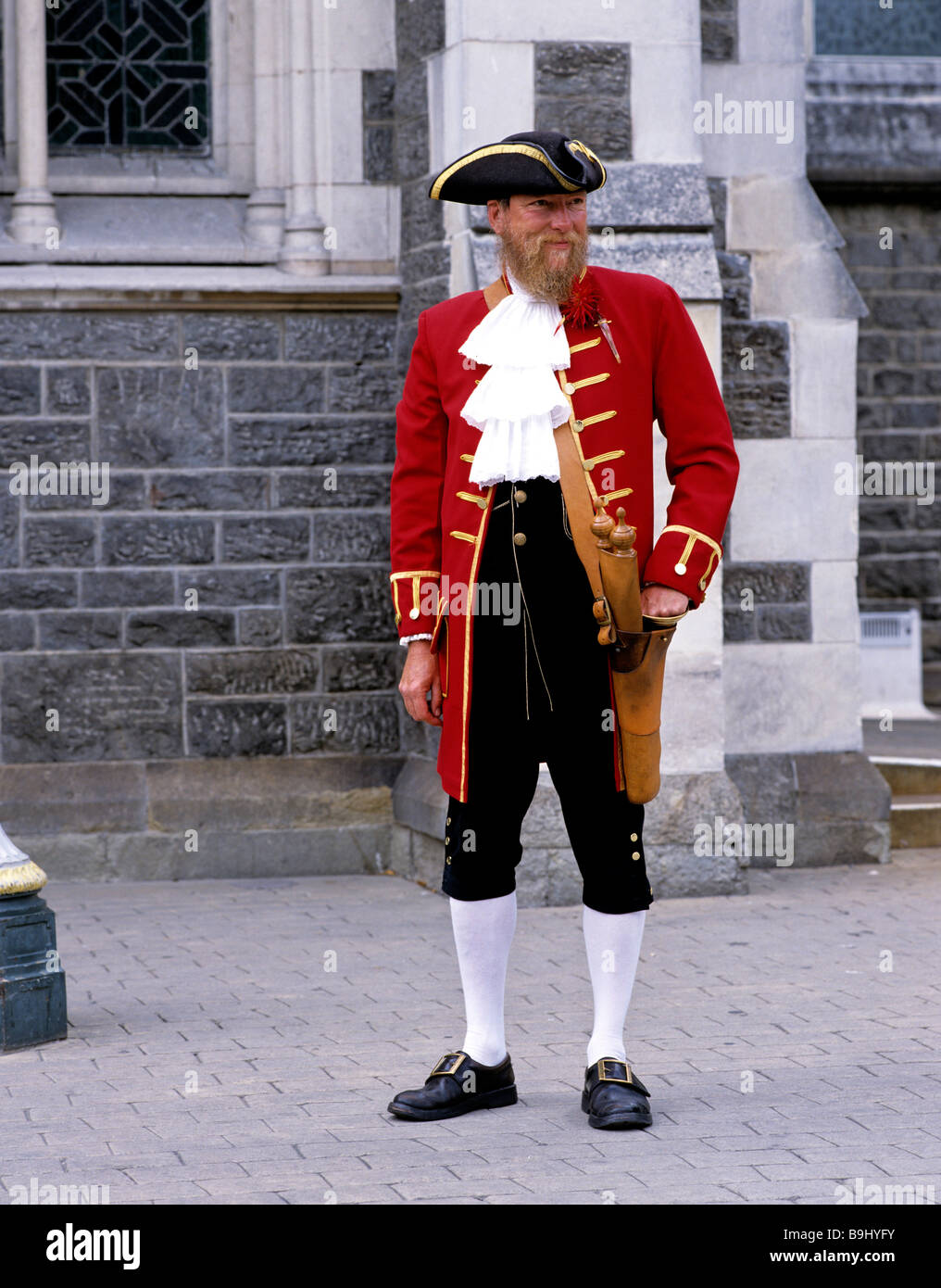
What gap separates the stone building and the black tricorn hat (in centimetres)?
280

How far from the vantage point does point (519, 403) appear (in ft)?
13.2

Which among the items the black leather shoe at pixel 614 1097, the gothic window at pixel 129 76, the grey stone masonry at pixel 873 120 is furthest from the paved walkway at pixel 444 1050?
the grey stone masonry at pixel 873 120

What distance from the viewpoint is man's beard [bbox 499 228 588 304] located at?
402cm

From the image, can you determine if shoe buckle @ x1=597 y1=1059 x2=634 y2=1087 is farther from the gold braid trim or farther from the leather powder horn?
the gold braid trim

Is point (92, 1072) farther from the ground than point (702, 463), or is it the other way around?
point (702, 463)

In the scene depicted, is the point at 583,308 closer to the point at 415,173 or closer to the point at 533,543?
the point at 533,543

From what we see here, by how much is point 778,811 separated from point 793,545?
38.4 inches

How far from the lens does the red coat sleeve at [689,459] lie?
4.03m

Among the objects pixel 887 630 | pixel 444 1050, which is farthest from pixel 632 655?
pixel 887 630

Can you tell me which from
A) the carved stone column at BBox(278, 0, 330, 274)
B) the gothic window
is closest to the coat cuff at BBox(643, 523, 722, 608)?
the carved stone column at BBox(278, 0, 330, 274)

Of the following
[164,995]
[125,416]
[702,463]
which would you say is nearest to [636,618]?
[702,463]

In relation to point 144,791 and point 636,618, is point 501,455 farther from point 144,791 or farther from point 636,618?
point 144,791

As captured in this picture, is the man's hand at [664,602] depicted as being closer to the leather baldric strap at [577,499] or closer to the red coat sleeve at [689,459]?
the red coat sleeve at [689,459]

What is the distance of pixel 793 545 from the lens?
280 inches
